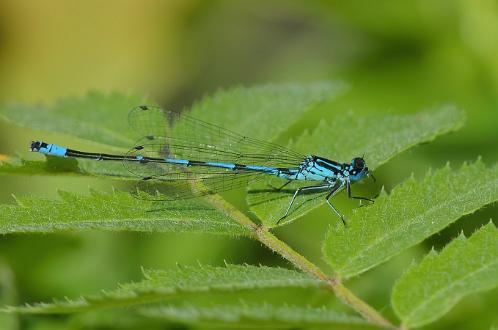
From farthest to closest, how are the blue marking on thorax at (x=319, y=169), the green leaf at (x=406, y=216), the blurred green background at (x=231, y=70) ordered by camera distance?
the blurred green background at (x=231, y=70)
the blue marking on thorax at (x=319, y=169)
the green leaf at (x=406, y=216)

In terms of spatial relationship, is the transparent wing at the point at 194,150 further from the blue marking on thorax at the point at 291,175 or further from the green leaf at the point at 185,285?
the green leaf at the point at 185,285

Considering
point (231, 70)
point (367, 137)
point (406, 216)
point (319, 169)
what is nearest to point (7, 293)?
point (319, 169)

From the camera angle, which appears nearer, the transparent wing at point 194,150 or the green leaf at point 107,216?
the green leaf at point 107,216

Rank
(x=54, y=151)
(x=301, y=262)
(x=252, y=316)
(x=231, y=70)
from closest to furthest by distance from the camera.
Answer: (x=252, y=316) → (x=301, y=262) → (x=54, y=151) → (x=231, y=70)

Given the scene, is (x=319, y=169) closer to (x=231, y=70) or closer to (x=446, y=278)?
(x=446, y=278)

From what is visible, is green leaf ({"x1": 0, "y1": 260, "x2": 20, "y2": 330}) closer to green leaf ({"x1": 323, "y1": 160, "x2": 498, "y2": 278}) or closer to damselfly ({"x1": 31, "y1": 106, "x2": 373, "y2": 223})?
damselfly ({"x1": 31, "y1": 106, "x2": 373, "y2": 223})

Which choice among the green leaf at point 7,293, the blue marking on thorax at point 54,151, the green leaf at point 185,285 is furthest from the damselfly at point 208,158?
the green leaf at point 185,285
